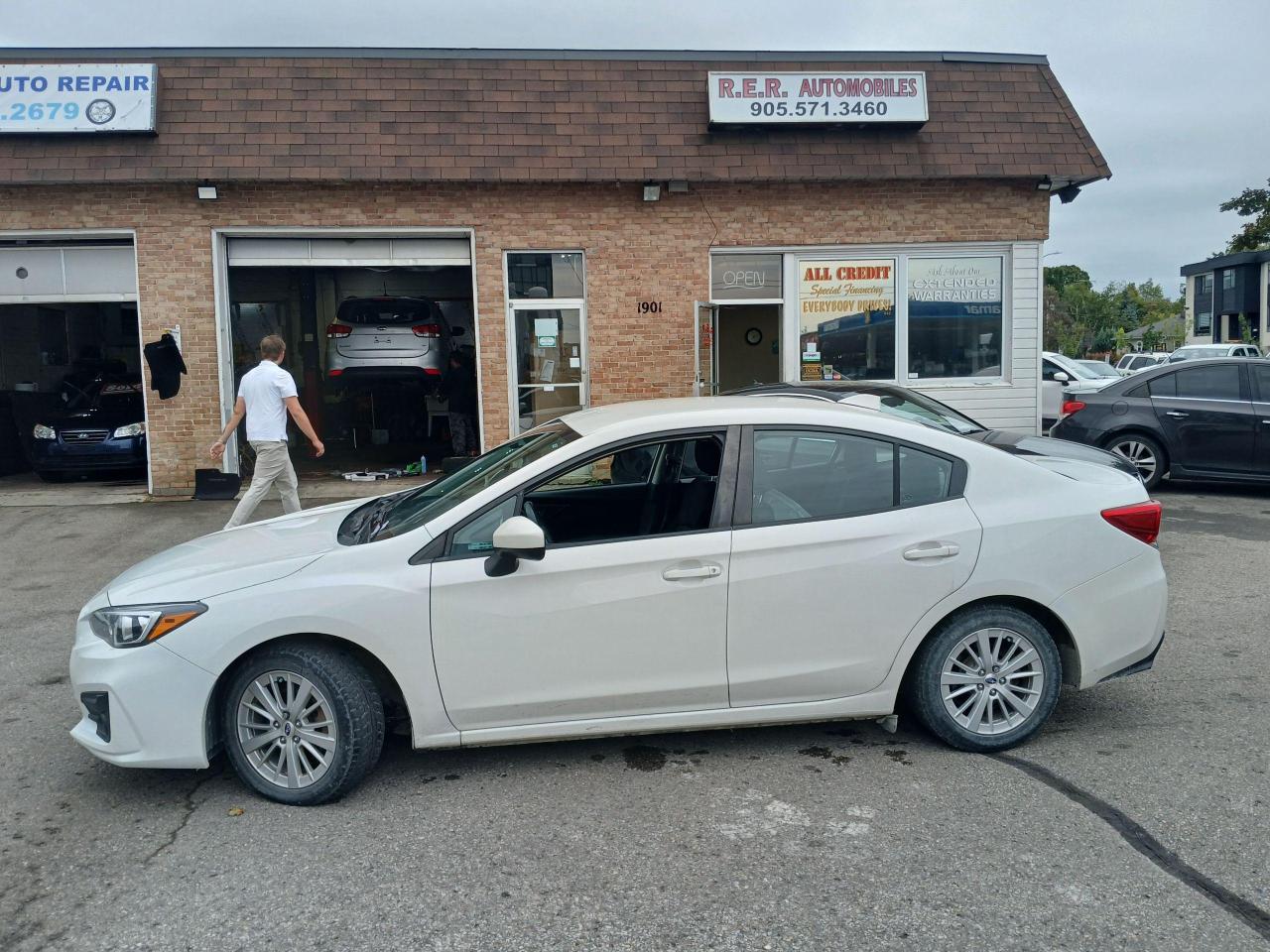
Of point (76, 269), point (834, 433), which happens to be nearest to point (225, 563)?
point (834, 433)

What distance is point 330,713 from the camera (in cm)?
425

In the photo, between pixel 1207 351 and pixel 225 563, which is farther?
pixel 1207 351

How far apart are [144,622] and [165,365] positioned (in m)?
8.73

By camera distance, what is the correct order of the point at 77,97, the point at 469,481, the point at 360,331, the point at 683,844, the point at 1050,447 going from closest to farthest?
the point at 683,844 → the point at 469,481 → the point at 1050,447 → the point at 77,97 → the point at 360,331

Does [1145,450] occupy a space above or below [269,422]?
below

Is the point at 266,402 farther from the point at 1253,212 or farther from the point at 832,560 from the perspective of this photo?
the point at 1253,212

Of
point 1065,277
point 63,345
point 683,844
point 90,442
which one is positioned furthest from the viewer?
point 1065,277

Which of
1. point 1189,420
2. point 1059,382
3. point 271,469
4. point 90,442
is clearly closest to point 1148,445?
point 1189,420

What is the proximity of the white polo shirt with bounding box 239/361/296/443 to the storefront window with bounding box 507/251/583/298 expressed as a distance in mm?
4266

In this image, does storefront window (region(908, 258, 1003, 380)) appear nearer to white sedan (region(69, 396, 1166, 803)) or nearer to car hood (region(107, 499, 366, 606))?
white sedan (region(69, 396, 1166, 803))

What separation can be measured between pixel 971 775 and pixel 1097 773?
1.76 feet

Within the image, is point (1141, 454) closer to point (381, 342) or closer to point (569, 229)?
point (569, 229)

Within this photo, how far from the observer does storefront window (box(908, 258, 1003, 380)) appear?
44.3ft

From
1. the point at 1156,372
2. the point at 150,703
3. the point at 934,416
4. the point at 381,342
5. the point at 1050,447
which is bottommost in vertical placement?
the point at 150,703
